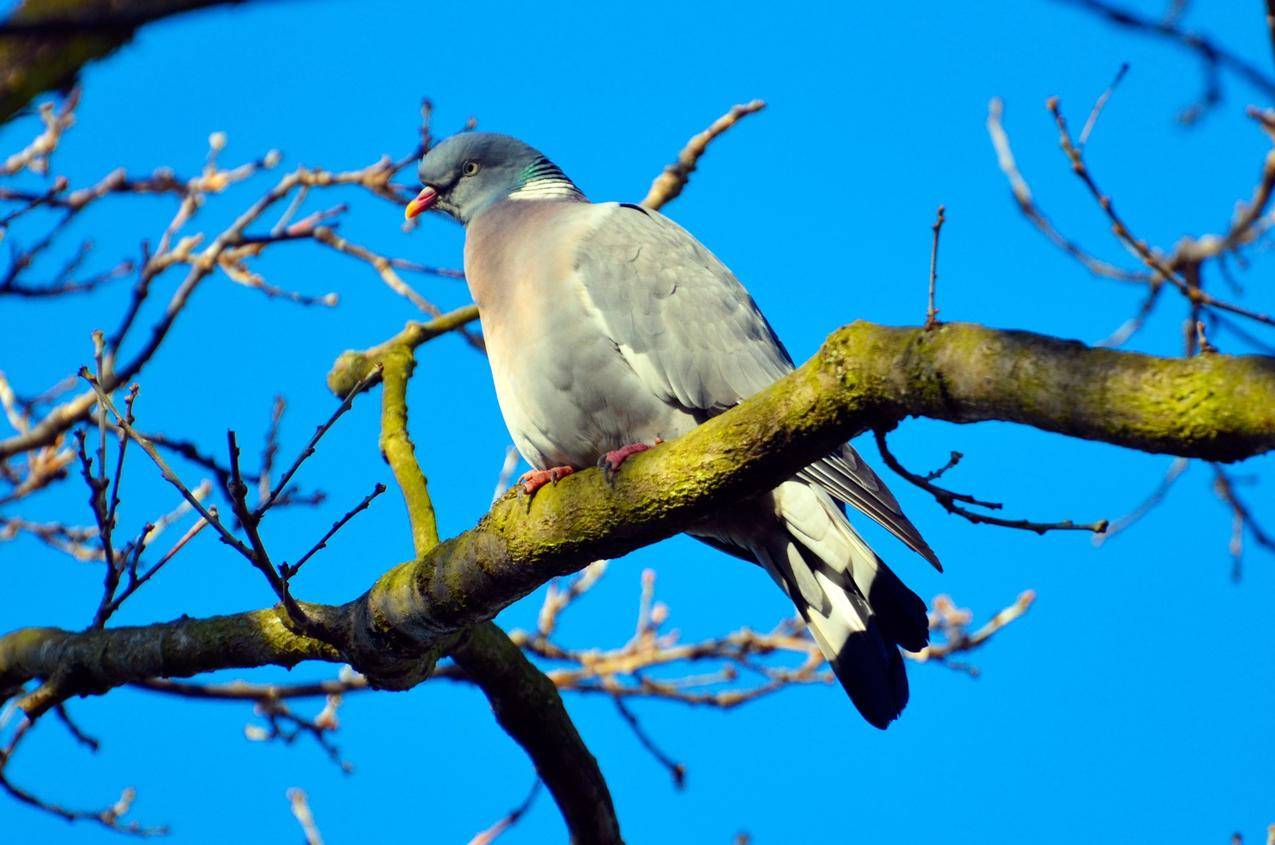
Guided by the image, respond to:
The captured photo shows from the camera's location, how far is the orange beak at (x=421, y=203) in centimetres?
571

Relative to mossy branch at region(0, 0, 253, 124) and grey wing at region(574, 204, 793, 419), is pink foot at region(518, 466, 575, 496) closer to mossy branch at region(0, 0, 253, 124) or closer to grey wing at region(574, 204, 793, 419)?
grey wing at region(574, 204, 793, 419)

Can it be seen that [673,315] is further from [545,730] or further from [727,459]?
[727,459]

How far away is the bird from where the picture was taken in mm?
4203

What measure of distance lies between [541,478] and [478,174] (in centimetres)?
221

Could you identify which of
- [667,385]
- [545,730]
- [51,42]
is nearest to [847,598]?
[667,385]

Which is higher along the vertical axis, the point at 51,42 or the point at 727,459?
the point at 51,42

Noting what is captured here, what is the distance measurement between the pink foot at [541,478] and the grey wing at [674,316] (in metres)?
0.52

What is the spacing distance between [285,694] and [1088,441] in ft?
13.4

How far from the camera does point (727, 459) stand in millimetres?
2963

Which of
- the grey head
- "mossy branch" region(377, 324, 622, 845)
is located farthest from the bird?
the grey head

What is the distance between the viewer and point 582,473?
11.4 ft

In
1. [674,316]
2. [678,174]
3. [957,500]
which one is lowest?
[957,500]

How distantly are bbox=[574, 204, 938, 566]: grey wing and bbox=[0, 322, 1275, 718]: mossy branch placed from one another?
95 centimetres

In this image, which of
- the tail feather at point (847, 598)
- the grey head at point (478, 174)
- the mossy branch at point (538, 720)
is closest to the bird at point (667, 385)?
the tail feather at point (847, 598)
